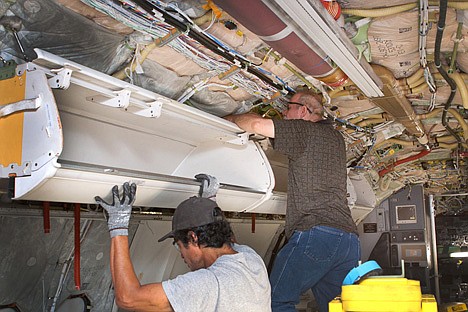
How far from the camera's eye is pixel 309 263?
2648 millimetres

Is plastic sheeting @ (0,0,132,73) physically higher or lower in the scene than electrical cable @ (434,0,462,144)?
lower

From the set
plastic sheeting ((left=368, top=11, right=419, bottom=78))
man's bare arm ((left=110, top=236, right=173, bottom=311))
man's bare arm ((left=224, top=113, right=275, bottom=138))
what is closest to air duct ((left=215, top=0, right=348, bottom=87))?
plastic sheeting ((left=368, top=11, right=419, bottom=78))

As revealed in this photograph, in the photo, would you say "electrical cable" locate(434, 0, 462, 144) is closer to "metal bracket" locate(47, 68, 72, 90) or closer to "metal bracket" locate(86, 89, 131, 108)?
"metal bracket" locate(86, 89, 131, 108)

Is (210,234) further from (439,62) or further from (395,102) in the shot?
(395,102)

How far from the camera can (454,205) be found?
30.7 feet

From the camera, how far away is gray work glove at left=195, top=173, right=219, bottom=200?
242 centimetres

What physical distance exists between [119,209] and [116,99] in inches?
15.9

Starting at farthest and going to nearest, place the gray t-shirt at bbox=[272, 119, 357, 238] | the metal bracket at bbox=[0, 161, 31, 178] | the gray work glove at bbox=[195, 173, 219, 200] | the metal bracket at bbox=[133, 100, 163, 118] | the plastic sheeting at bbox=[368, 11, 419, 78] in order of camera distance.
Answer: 1. the gray t-shirt at bbox=[272, 119, 357, 238]
2. the gray work glove at bbox=[195, 173, 219, 200]
3. the plastic sheeting at bbox=[368, 11, 419, 78]
4. the metal bracket at bbox=[133, 100, 163, 118]
5. the metal bracket at bbox=[0, 161, 31, 178]

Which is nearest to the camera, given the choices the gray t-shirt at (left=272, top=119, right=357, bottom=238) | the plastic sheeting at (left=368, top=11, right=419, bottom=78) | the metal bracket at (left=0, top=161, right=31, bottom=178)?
the metal bracket at (left=0, top=161, right=31, bottom=178)

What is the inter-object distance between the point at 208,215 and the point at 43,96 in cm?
74

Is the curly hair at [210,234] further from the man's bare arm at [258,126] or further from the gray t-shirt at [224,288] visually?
the man's bare arm at [258,126]

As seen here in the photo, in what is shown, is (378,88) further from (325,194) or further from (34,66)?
(34,66)

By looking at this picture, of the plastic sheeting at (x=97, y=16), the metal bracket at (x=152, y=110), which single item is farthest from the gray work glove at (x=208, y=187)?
the plastic sheeting at (x=97, y=16)

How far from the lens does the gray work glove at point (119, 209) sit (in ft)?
6.25
